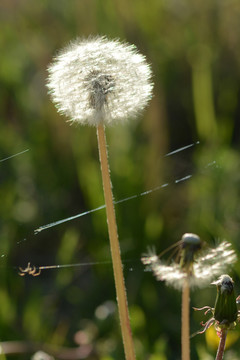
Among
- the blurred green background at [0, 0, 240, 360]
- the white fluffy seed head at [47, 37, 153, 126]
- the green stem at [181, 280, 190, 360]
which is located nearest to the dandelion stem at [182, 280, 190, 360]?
the green stem at [181, 280, 190, 360]

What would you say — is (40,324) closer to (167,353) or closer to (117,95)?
(167,353)

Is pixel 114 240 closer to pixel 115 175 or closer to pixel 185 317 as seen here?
pixel 185 317

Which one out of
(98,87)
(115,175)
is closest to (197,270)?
(98,87)

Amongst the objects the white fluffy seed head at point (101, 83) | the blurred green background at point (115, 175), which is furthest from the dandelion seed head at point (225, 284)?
the blurred green background at point (115, 175)

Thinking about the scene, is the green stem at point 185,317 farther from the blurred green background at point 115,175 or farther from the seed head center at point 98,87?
the blurred green background at point 115,175

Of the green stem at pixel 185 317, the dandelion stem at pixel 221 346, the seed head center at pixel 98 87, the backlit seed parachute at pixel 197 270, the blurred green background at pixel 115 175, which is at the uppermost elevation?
the blurred green background at pixel 115 175

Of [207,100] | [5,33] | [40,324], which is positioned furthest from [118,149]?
[5,33]
